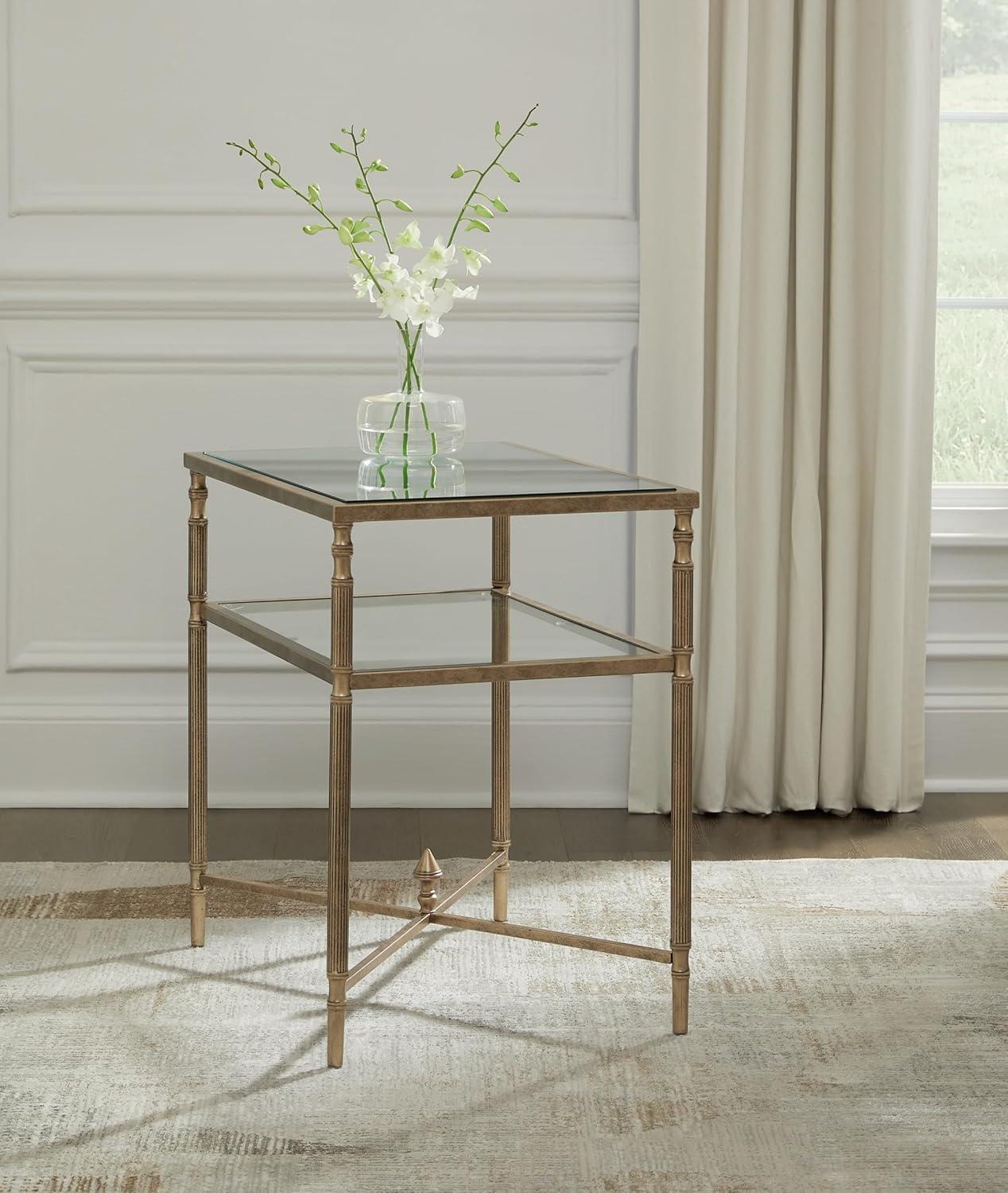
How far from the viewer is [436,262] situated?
214 centimetres

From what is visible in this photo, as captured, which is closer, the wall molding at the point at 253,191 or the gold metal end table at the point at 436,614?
the gold metal end table at the point at 436,614

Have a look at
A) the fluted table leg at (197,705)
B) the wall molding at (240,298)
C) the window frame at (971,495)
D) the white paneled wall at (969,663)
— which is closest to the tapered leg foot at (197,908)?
the fluted table leg at (197,705)

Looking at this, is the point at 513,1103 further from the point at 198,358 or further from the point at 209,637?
the point at 198,358

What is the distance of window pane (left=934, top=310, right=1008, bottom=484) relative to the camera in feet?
10.9

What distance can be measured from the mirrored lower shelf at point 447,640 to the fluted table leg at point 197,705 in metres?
0.03

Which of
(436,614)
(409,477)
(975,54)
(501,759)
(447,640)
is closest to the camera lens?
(409,477)

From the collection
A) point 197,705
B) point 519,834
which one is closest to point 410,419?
point 197,705

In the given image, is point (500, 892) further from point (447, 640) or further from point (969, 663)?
point (969, 663)

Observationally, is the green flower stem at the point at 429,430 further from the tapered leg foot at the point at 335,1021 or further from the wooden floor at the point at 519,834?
the wooden floor at the point at 519,834

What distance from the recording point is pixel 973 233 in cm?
332

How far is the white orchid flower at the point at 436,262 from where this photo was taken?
6.97 ft

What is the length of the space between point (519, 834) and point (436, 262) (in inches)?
50.9

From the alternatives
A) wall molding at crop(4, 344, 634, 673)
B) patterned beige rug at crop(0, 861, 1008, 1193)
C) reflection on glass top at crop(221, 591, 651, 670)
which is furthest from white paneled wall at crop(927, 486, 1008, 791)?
reflection on glass top at crop(221, 591, 651, 670)

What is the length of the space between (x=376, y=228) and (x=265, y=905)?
1.36m
